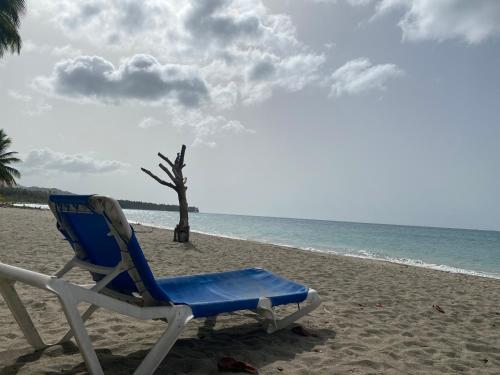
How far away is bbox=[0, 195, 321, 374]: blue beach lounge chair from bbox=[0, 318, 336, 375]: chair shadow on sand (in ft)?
0.53

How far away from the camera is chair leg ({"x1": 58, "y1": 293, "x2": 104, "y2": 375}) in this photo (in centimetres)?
219

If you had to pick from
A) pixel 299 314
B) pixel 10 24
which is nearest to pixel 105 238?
pixel 299 314

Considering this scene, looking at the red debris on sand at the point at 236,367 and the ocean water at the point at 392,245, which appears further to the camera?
the ocean water at the point at 392,245

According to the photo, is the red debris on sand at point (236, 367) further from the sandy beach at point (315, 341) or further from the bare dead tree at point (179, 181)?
the bare dead tree at point (179, 181)

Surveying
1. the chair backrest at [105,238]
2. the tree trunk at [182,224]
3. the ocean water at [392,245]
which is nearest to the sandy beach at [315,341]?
the chair backrest at [105,238]

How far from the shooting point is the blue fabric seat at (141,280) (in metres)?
2.60

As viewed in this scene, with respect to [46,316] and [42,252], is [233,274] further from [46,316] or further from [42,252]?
[42,252]

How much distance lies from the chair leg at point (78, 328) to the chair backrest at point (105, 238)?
439 millimetres

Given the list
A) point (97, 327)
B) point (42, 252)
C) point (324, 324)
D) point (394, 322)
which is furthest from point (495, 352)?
point (42, 252)

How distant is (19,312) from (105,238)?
947 mm

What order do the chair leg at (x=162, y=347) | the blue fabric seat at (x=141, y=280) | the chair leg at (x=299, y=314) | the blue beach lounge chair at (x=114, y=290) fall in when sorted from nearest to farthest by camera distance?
the blue beach lounge chair at (x=114, y=290) → the chair leg at (x=162, y=347) → the blue fabric seat at (x=141, y=280) → the chair leg at (x=299, y=314)

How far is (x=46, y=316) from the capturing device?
12.7ft

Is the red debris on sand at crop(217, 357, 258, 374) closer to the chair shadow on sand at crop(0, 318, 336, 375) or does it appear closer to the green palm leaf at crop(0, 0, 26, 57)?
the chair shadow on sand at crop(0, 318, 336, 375)

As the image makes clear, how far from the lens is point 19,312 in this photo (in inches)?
116
